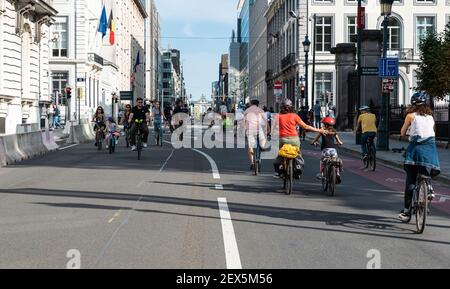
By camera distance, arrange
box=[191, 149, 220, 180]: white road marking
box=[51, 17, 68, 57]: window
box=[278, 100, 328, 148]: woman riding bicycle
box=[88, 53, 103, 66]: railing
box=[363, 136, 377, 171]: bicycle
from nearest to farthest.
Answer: box=[278, 100, 328, 148]: woman riding bicycle
box=[191, 149, 220, 180]: white road marking
box=[363, 136, 377, 171]: bicycle
box=[51, 17, 68, 57]: window
box=[88, 53, 103, 66]: railing

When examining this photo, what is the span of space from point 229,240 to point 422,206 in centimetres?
273

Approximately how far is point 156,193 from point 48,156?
471 inches

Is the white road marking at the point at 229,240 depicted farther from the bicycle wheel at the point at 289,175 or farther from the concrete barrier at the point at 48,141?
the concrete barrier at the point at 48,141

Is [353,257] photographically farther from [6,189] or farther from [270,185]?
[6,189]

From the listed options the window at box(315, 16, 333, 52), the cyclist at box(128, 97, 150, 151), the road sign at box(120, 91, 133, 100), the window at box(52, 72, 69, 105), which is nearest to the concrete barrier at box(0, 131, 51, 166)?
the cyclist at box(128, 97, 150, 151)

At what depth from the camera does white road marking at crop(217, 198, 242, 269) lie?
692 centimetres

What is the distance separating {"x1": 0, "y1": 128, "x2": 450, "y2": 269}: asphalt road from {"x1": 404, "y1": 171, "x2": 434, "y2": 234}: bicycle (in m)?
0.19

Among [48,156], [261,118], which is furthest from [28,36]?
[261,118]

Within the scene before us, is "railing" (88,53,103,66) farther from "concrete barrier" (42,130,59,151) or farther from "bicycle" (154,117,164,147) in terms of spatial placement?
"concrete barrier" (42,130,59,151)

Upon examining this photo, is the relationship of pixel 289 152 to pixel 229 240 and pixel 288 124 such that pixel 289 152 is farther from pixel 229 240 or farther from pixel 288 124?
pixel 229 240

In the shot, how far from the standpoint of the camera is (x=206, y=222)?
9.52m

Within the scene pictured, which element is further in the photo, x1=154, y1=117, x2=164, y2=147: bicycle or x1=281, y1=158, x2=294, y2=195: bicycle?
x1=154, y1=117, x2=164, y2=147: bicycle

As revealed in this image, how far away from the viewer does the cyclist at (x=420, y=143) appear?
9180 millimetres

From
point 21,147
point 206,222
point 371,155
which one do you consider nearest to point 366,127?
point 371,155
